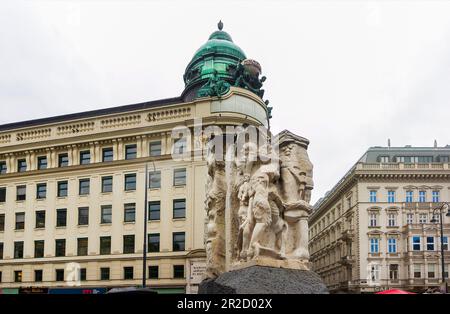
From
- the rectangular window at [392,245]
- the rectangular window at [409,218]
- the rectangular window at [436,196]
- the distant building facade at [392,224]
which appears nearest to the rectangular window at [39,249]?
the distant building facade at [392,224]

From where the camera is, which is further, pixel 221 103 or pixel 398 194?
pixel 398 194

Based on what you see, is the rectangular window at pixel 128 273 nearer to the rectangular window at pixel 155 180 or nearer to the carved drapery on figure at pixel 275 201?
the rectangular window at pixel 155 180

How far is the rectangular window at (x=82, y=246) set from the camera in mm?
41500

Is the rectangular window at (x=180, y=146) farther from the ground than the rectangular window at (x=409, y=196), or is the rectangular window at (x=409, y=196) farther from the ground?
the rectangular window at (x=180, y=146)

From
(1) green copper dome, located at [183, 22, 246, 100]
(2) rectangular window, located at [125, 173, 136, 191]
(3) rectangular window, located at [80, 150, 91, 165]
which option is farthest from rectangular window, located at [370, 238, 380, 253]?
(3) rectangular window, located at [80, 150, 91, 165]

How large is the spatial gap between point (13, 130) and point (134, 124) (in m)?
11.5

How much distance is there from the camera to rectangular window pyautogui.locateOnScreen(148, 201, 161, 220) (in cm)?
4025

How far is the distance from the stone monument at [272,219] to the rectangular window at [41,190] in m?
35.5

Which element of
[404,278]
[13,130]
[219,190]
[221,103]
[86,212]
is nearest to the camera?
[219,190]

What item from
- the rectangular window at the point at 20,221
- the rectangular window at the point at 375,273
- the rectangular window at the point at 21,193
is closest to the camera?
the rectangular window at the point at 20,221

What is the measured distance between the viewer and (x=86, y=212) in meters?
42.4

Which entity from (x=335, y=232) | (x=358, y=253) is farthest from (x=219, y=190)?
(x=335, y=232)
